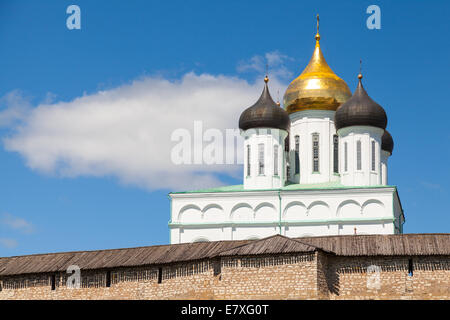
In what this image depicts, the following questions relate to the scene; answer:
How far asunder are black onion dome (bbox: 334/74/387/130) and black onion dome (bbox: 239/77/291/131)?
1906 mm

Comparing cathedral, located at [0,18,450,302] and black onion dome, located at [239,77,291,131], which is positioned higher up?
black onion dome, located at [239,77,291,131]

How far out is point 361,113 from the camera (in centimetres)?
3106

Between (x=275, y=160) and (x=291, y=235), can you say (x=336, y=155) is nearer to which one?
(x=275, y=160)

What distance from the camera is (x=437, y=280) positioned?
18.9m

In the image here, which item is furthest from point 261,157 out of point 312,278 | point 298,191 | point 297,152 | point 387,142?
point 312,278

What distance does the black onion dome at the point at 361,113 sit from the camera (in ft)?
102

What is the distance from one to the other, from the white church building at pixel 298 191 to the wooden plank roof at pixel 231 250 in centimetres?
897

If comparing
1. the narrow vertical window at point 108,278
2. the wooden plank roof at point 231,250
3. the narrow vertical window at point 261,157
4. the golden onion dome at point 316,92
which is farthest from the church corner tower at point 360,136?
the narrow vertical window at point 108,278

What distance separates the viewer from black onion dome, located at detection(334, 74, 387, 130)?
31.0 metres

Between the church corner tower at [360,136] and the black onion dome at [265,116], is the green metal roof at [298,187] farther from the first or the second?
the black onion dome at [265,116]

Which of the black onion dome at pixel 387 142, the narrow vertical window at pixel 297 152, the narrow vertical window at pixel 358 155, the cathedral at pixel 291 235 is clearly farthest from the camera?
the black onion dome at pixel 387 142

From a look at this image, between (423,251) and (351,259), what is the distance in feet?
4.75

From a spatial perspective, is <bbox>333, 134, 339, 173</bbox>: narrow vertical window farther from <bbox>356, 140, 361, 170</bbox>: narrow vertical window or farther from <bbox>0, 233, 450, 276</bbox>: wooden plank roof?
<bbox>0, 233, 450, 276</bbox>: wooden plank roof

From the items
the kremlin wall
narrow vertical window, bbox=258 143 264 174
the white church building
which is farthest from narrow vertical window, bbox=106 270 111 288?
narrow vertical window, bbox=258 143 264 174
